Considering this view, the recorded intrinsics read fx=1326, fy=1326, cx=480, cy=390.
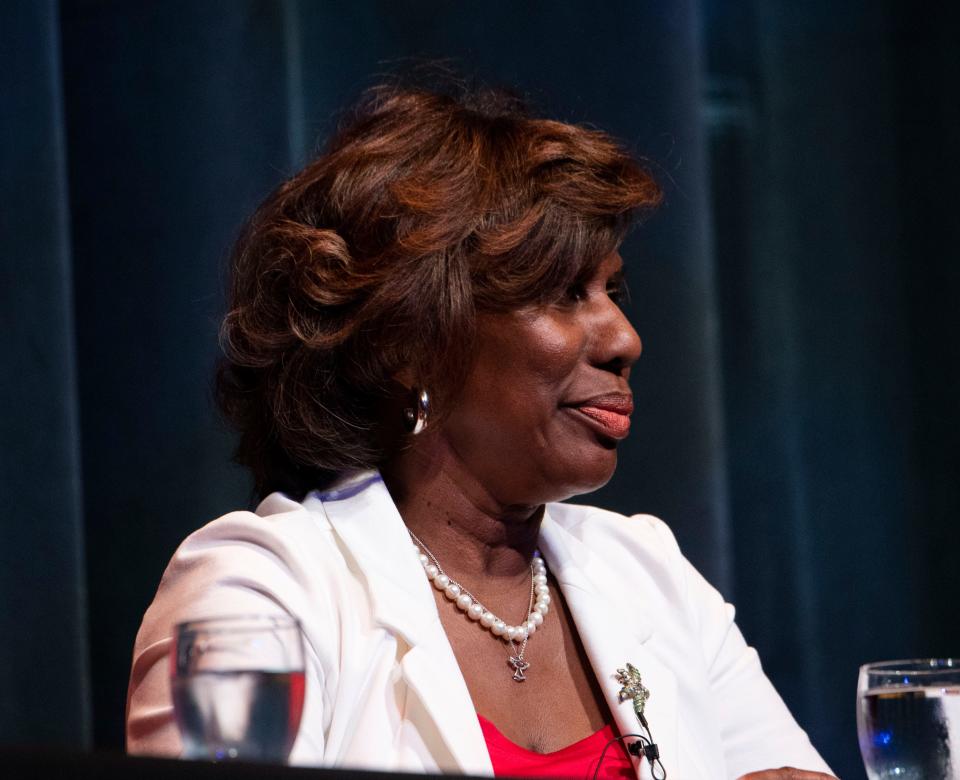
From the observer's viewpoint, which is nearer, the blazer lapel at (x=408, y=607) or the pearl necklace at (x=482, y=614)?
the blazer lapel at (x=408, y=607)

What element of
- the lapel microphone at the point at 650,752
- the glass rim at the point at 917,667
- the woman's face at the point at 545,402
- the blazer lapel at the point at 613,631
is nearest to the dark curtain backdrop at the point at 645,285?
the woman's face at the point at 545,402

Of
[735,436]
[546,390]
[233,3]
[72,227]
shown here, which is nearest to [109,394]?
[72,227]

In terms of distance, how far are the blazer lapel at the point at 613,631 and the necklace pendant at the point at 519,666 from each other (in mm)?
91

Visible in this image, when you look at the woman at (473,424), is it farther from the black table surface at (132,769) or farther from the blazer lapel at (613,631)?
the black table surface at (132,769)

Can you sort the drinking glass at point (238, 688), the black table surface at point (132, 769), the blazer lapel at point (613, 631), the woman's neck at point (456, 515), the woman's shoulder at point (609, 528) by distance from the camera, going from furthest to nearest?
1. the woman's shoulder at point (609, 528)
2. the woman's neck at point (456, 515)
3. the blazer lapel at point (613, 631)
4. the drinking glass at point (238, 688)
5. the black table surface at point (132, 769)

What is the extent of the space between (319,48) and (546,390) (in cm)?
106

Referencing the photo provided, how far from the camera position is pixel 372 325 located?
1.74 metres

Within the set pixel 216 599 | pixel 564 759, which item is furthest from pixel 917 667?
pixel 216 599

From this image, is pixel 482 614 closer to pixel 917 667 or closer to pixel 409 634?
pixel 409 634

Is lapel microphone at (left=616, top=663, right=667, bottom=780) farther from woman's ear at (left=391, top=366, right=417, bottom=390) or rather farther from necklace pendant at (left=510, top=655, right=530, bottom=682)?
woman's ear at (left=391, top=366, right=417, bottom=390)

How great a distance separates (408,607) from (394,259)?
1.46 feet

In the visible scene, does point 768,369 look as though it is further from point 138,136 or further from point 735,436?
point 138,136

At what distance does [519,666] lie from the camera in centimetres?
170

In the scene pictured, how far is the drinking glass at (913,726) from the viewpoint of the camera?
3.13 feet
